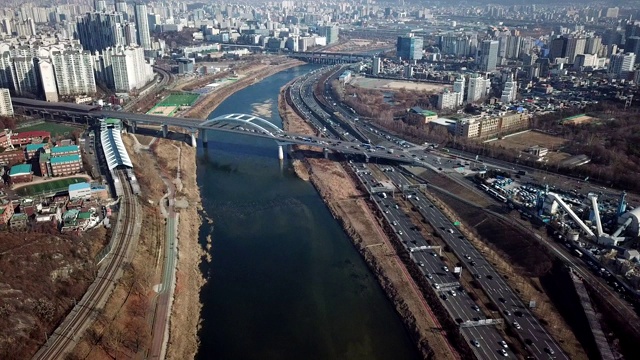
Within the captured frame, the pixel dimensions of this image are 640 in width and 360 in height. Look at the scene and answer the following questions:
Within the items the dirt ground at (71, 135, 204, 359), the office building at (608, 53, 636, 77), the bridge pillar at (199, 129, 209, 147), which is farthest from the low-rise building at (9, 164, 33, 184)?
the office building at (608, 53, 636, 77)

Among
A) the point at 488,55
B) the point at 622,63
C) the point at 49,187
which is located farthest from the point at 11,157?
the point at 622,63

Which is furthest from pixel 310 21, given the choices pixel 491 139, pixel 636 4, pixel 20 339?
pixel 20 339

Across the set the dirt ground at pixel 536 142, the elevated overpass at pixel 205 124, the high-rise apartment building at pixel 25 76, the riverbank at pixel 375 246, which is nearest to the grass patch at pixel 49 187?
the elevated overpass at pixel 205 124

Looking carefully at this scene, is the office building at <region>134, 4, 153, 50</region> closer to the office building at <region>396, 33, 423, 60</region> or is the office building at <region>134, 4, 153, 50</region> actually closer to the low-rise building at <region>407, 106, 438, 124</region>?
the office building at <region>396, 33, 423, 60</region>

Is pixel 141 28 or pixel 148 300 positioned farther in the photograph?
pixel 141 28

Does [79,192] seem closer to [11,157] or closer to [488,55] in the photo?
[11,157]

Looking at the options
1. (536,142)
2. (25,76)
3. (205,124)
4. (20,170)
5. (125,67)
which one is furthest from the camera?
(125,67)

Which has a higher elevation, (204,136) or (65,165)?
(65,165)
